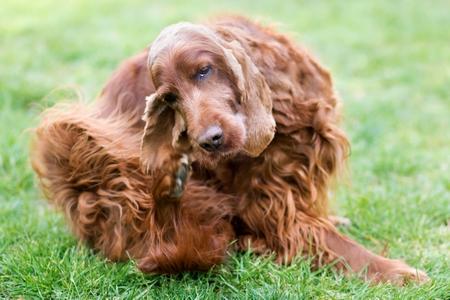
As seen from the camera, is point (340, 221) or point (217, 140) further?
point (340, 221)

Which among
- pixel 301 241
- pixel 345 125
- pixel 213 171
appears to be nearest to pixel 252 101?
pixel 213 171

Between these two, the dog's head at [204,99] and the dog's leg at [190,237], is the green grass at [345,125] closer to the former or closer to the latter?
the dog's leg at [190,237]

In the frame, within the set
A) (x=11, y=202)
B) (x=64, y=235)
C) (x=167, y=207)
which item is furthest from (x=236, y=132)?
(x=11, y=202)

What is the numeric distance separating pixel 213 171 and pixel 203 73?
0.63m

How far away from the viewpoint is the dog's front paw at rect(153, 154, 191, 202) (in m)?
2.80

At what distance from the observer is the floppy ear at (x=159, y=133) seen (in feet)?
8.86

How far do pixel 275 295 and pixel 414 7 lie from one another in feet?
20.2

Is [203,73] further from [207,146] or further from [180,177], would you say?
[180,177]

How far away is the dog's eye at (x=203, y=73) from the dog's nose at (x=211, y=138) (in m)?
0.21

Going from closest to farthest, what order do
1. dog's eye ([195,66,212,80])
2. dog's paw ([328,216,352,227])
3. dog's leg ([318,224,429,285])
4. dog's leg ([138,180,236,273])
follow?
1. dog's eye ([195,66,212,80])
2. dog's leg ([138,180,236,273])
3. dog's leg ([318,224,429,285])
4. dog's paw ([328,216,352,227])

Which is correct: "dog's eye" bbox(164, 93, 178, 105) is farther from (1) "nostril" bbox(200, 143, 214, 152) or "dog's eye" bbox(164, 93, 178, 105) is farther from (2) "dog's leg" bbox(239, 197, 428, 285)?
(2) "dog's leg" bbox(239, 197, 428, 285)

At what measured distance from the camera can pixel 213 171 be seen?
124 inches

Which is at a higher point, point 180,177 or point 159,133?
point 159,133

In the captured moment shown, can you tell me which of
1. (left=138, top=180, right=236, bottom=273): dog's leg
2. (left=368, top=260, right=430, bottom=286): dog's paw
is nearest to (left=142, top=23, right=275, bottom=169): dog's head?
(left=138, top=180, right=236, bottom=273): dog's leg
